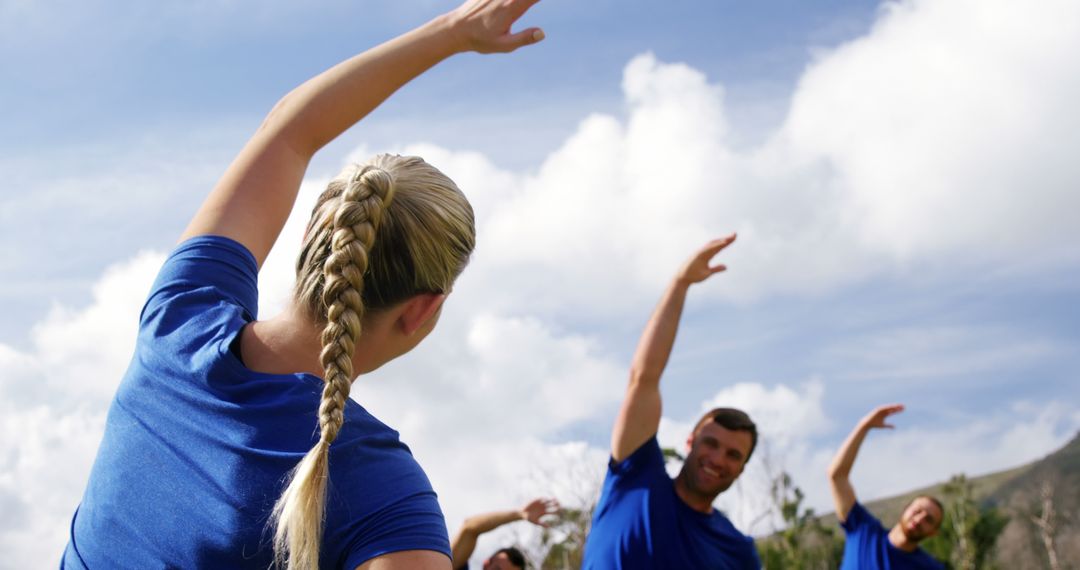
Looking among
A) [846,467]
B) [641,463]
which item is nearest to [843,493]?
[846,467]

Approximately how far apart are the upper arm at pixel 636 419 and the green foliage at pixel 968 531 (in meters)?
37.6

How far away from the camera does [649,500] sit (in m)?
5.82

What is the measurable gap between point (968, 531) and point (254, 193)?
4378 centimetres

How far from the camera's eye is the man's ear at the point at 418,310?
5.46 feet

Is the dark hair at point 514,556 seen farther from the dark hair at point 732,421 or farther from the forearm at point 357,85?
the forearm at point 357,85

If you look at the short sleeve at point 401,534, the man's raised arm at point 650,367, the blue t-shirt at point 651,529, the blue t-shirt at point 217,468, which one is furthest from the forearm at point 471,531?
the short sleeve at point 401,534

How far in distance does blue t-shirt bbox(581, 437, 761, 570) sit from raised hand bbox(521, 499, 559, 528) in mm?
2454

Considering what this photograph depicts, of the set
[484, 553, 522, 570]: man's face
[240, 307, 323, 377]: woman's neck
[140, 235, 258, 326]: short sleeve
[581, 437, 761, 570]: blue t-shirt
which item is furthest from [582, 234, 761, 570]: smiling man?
[240, 307, 323, 377]: woman's neck

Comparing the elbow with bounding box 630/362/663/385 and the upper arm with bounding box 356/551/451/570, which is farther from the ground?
the elbow with bounding box 630/362/663/385

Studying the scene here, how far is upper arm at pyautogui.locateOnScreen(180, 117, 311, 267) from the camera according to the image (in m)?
1.86

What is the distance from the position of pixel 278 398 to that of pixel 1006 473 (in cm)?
13714

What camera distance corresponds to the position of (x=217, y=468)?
5.03 feet

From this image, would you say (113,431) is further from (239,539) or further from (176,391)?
(239,539)

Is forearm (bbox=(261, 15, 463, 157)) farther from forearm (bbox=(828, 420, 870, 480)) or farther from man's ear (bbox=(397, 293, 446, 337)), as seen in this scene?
forearm (bbox=(828, 420, 870, 480))
